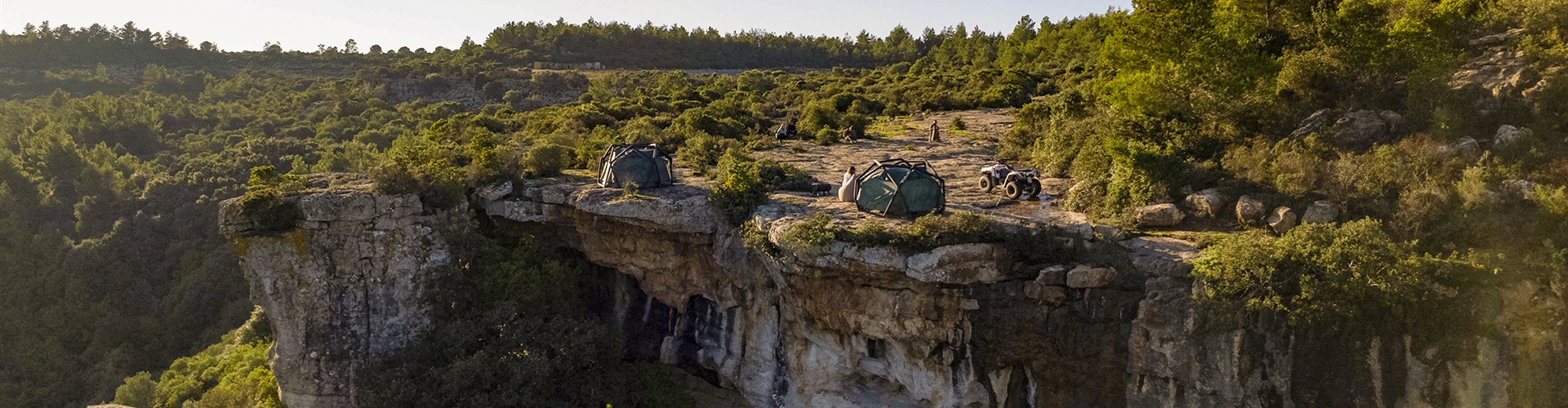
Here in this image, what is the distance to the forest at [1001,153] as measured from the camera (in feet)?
40.0

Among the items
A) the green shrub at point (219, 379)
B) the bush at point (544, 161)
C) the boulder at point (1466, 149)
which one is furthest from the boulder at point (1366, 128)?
the green shrub at point (219, 379)

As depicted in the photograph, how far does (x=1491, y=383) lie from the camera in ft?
37.0

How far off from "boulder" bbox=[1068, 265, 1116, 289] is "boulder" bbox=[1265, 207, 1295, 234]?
3.26 metres

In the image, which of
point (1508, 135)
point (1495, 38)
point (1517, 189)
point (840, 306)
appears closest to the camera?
point (1517, 189)

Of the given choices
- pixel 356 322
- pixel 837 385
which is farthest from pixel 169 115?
pixel 837 385

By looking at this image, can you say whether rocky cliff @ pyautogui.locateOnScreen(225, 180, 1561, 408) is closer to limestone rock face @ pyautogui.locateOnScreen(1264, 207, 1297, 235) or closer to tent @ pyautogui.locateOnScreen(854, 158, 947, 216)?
tent @ pyautogui.locateOnScreen(854, 158, 947, 216)

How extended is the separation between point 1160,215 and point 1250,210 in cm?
148

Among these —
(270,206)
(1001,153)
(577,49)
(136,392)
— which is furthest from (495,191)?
(577,49)

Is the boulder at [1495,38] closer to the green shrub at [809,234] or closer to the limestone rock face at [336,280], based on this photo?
the green shrub at [809,234]

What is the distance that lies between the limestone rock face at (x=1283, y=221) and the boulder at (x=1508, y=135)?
3.97 metres

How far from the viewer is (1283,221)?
1345 centimetres

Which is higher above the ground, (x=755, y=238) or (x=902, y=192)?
(x=902, y=192)

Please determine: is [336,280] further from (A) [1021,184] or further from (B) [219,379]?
(A) [1021,184]

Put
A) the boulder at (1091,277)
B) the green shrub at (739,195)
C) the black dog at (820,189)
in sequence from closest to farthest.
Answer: the boulder at (1091,277) < the green shrub at (739,195) < the black dog at (820,189)
